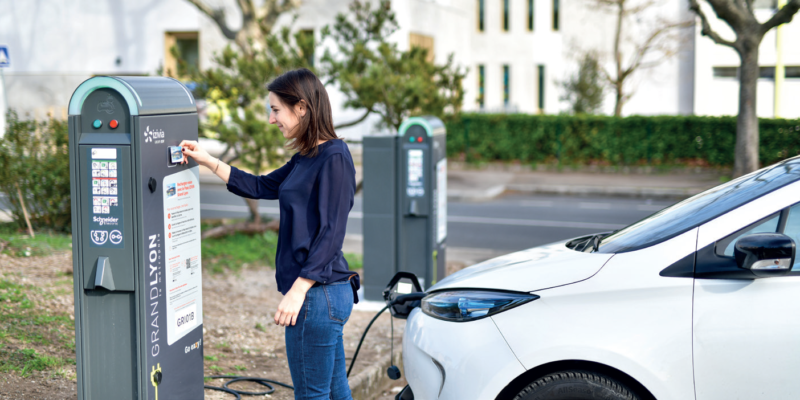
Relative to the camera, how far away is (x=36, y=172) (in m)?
8.05

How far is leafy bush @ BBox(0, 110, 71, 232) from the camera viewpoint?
7992 millimetres

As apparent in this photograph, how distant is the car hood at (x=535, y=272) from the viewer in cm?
297

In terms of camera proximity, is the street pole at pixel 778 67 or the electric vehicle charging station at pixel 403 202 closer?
the electric vehicle charging station at pixel 403 202

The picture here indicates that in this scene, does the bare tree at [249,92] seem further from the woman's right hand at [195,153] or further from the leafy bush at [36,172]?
the woman's right hand at [195,153]

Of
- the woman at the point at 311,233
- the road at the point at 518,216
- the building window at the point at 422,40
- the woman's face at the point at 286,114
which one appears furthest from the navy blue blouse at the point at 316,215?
the building window at the point at 422,40

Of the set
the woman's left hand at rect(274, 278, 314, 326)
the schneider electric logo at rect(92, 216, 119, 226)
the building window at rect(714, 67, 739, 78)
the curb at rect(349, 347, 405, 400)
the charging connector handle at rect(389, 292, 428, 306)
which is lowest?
the curb at rect(349, 347, 405, 400)

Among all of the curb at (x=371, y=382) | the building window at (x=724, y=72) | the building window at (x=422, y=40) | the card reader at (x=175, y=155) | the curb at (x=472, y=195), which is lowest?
the curb at (x=371, y=382)

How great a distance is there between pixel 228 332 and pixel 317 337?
2.93m

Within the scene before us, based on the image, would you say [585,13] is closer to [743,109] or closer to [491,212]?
[743,109]

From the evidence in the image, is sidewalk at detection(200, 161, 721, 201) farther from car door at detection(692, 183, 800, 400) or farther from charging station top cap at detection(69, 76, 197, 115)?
car door at detection(692, 183, 800, 400)

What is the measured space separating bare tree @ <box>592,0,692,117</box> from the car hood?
20371 mm

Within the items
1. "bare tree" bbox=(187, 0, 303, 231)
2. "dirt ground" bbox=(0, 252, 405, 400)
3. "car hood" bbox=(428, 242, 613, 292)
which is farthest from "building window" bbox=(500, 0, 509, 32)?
"car hood" bbox=(428, 242, 613, 292)

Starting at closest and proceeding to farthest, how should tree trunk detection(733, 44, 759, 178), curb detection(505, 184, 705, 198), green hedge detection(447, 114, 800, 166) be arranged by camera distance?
tree trunk detection(733, 44, 759, 178) → curb detection(505, 184, 705, 198) → green hedge detection(447, 114, 800, 166)

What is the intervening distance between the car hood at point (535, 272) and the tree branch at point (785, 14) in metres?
12.6
